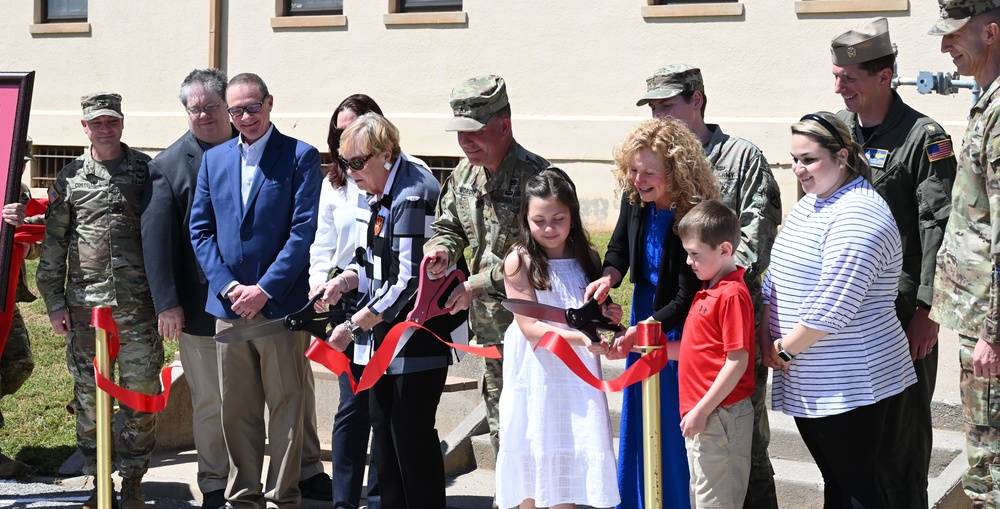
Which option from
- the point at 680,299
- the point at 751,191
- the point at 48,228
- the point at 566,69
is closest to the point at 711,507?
the point at 680,299

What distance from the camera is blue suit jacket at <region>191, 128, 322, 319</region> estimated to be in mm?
5715

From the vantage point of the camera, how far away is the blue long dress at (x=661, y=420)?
4.52 meters

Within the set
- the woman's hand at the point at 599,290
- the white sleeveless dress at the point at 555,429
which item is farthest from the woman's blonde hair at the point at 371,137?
the woman's hand at the point at 599,290

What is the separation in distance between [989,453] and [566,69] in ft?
32.9

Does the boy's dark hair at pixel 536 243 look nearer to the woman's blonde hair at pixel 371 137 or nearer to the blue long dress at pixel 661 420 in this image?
the blue long dress at pixel 661 420

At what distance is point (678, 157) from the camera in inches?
174

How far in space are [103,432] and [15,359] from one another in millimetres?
2497

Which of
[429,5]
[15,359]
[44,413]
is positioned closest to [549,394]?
[15,359]

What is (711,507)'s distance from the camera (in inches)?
168

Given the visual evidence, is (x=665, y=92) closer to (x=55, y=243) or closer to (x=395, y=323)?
(x=395, y=323)

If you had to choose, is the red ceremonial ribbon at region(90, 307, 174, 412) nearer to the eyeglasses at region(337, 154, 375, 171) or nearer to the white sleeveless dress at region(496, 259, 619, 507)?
the eyeglasses at region(337, 154, 375, 171)

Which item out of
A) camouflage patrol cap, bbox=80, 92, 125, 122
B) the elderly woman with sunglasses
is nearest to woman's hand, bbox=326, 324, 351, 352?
the elderly woman with sunglasses

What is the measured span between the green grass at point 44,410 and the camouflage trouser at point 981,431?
4.32 meters

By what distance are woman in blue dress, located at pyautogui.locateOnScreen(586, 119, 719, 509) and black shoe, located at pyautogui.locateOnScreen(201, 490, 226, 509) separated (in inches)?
91.5
